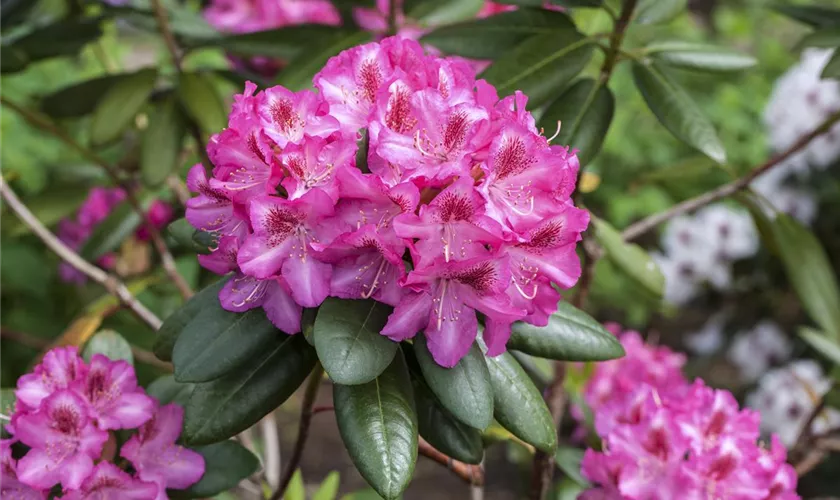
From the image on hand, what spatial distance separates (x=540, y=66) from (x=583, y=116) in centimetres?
9

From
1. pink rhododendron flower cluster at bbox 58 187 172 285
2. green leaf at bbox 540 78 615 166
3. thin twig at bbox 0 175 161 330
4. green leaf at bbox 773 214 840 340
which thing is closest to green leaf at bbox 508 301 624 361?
green leaf at bbox 540 78 615 166

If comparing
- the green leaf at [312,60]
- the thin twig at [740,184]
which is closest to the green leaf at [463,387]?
the green leaf at [312,60]

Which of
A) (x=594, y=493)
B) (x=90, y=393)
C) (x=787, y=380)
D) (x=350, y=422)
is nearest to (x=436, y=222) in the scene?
(x=350, y=422)

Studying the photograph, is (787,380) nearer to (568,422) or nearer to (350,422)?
(568,422)

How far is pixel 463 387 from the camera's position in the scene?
2.59 ft

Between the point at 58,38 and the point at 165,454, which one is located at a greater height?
the point at 58,38

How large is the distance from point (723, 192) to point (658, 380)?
0.40m

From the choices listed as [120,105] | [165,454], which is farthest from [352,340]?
[120,105]

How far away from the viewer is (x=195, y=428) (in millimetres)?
833

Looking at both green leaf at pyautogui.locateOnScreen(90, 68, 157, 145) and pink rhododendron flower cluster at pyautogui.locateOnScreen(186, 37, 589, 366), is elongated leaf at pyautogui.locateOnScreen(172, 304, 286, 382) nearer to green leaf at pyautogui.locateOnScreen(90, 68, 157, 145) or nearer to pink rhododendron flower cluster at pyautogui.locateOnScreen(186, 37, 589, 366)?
pink rhododendron flower cluster at pyautogui.locateOnScreen(186, 37, 589, 366)

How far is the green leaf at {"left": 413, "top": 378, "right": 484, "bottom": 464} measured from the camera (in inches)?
34.4

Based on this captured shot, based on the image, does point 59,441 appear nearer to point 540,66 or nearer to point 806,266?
point 540,66

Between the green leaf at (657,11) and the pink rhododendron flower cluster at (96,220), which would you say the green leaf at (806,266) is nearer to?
the green leaf at (657,11)

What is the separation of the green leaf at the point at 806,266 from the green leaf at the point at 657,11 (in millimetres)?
433
